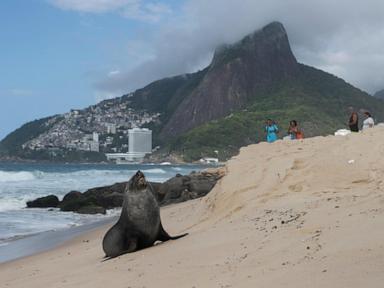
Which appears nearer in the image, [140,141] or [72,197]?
[72,197]

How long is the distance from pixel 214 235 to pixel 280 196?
7.55 ft

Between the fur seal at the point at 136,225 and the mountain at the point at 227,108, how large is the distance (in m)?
94.4

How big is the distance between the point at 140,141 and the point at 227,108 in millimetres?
24267

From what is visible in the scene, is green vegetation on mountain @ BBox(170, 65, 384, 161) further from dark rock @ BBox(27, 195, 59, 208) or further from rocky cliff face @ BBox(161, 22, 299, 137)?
dark rock @ BBox(27, 195, 59, 208)

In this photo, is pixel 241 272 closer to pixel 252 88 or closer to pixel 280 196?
pixel 280 196

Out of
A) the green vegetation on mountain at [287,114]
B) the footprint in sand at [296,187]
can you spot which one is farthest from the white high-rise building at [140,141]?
the footprint in sand at [296,187]

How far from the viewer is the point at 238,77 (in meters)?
162

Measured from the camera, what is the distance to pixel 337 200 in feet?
28.7

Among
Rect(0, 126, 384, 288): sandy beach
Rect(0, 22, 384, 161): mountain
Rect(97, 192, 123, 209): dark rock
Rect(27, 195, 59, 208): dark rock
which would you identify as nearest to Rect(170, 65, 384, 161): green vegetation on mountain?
Rect(0, 22, 384, 161): mountain

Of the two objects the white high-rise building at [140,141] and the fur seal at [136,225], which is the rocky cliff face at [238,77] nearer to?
the white high-rise building at [140,141]

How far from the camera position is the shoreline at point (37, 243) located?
39.7 ft

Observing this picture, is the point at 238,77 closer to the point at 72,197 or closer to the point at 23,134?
the point at 23,134

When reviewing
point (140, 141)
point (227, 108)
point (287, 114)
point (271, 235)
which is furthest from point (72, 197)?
point (227, 108)

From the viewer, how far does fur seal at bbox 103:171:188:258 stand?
29.5 ft
